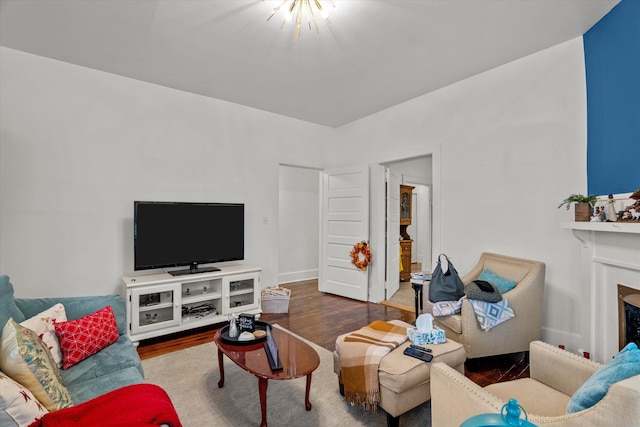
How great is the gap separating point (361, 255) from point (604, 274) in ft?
9.12

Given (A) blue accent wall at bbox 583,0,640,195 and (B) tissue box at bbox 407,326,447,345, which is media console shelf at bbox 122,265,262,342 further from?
(A) blue accent wall at bbox 583,0,640,195

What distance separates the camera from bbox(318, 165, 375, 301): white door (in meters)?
4.71

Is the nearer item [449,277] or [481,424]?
[481,424]

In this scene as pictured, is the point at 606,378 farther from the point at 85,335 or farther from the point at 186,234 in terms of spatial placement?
the point at 186,234

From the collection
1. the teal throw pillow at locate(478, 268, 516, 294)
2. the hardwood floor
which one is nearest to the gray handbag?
the teal throw pillow at locate(478, 268, 516, 294)

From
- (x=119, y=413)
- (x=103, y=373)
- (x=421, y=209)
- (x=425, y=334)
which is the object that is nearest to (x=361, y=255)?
(x=425, y=334)

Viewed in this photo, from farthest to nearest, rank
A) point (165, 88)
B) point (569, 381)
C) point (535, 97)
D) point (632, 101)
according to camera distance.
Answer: point (165, 88)
point (535, 97)
point (632, 101)
point (569, 381)

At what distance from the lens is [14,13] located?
245cm

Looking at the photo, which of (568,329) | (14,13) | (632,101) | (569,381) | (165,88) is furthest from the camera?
(165,88)

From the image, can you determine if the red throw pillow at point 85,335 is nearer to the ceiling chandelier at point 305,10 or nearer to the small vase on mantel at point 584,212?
the ceiling chandelier at point 305,10

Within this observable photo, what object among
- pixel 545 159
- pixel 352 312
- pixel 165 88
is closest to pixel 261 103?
pixel 165 88

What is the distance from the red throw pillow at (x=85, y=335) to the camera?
1.88 metres

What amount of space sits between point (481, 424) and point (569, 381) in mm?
929

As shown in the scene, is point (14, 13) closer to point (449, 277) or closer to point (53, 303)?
point (53, 303)
